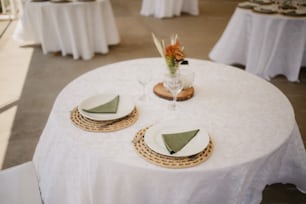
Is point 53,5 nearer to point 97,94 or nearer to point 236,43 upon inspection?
point 236,43

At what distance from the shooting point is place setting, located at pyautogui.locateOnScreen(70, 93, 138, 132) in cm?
144

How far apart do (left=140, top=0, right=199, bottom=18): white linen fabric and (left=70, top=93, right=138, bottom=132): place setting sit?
4903mm

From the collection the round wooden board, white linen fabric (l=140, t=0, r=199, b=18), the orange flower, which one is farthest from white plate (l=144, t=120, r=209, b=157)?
white linen fabric (l=140, t=0, r=199, b=18)

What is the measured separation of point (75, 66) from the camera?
4195mm

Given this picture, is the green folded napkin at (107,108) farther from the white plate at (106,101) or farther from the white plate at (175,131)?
→ the white plate at (175,131)

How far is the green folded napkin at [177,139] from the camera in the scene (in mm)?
1285

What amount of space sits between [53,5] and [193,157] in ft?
11.4

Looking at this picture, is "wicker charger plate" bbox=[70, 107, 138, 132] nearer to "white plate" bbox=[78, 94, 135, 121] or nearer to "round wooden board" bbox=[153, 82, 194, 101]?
"white plate" bbox=[78, 94, 135, 121]

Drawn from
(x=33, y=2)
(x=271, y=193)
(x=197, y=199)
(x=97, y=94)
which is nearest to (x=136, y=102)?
(x=97, y=94)

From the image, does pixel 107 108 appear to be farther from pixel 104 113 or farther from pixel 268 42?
pixel 268 42

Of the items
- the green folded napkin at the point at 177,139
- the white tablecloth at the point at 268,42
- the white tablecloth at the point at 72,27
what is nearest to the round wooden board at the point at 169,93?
the green folded napkin at the point at 177,139

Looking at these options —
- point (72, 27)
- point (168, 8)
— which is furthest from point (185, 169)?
point (168, 8)

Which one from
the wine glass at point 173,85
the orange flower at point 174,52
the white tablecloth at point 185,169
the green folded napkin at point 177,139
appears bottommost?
the white tablecloth at point 185,169

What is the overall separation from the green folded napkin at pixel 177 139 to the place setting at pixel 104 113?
0.70 feet
